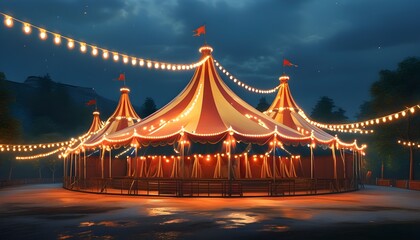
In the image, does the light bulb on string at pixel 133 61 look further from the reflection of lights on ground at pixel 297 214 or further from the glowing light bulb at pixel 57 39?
the reflection of lights on ground at pixel 297 214

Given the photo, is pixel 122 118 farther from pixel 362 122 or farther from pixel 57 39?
pixel 57 39

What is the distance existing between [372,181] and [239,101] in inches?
850

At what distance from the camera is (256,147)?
3247 cm

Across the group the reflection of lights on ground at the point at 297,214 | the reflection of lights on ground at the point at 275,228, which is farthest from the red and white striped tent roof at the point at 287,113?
the reflection of lights on ground at the point at 275,228

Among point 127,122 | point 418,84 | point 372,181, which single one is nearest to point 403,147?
point 372,181

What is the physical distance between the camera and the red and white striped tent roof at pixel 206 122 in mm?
22312

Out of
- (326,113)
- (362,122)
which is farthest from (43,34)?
(326,113)

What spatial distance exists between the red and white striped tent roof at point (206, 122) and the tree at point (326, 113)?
39.6 m

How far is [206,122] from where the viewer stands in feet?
77.4

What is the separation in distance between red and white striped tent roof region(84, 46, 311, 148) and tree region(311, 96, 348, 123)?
130 feet

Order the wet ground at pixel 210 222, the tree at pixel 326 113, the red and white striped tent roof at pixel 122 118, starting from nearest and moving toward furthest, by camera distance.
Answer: the wet ground at pixel 210 222 < the red and white striped tent roof at pixel 122 118 < the tree at pixel 326 113

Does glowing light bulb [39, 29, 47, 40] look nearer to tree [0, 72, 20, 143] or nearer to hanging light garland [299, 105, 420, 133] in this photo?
hanging light garland [299, 105, 420, 133]

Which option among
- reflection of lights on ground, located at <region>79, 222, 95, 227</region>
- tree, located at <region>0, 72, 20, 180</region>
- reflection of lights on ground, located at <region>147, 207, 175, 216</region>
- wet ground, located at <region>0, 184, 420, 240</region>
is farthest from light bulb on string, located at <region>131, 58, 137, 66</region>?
tree, located at <region>0, 72, 20, 180</region>

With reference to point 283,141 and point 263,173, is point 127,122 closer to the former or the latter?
point 263,173
